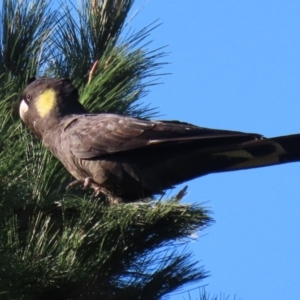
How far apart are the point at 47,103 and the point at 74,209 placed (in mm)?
1399

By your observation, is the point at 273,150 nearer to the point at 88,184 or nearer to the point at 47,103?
the point at 88,184

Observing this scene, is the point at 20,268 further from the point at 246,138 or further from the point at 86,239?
the point at 246,138

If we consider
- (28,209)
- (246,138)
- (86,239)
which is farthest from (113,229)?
(246,138)

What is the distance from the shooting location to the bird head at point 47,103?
362 centimetres

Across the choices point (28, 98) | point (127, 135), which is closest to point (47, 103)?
point (28, 98)

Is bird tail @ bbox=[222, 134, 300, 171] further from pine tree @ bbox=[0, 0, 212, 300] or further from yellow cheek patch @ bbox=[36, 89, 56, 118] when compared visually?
yellow cheek patch @ bbox=[36, 89, 56, 118]

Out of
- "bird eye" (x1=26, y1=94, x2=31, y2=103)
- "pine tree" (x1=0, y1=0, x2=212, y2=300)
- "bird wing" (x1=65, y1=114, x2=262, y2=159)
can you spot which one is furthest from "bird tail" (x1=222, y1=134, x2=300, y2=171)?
"bird eye" (x1=26, y1=94, x2=31, y2=103)

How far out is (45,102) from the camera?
159 inches

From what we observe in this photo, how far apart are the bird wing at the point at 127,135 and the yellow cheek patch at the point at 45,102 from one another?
0.67 ft

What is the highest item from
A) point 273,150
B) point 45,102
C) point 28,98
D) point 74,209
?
point 45,102

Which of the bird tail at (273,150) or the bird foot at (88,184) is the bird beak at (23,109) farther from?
the bird tail at (273,150)

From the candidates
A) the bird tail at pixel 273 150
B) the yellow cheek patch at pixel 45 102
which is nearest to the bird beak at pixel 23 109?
the yellow cheek patch at pixel 45 102

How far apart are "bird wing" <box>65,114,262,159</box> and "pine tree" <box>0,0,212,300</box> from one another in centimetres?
7

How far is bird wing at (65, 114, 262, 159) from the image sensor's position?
3514 millimetres
